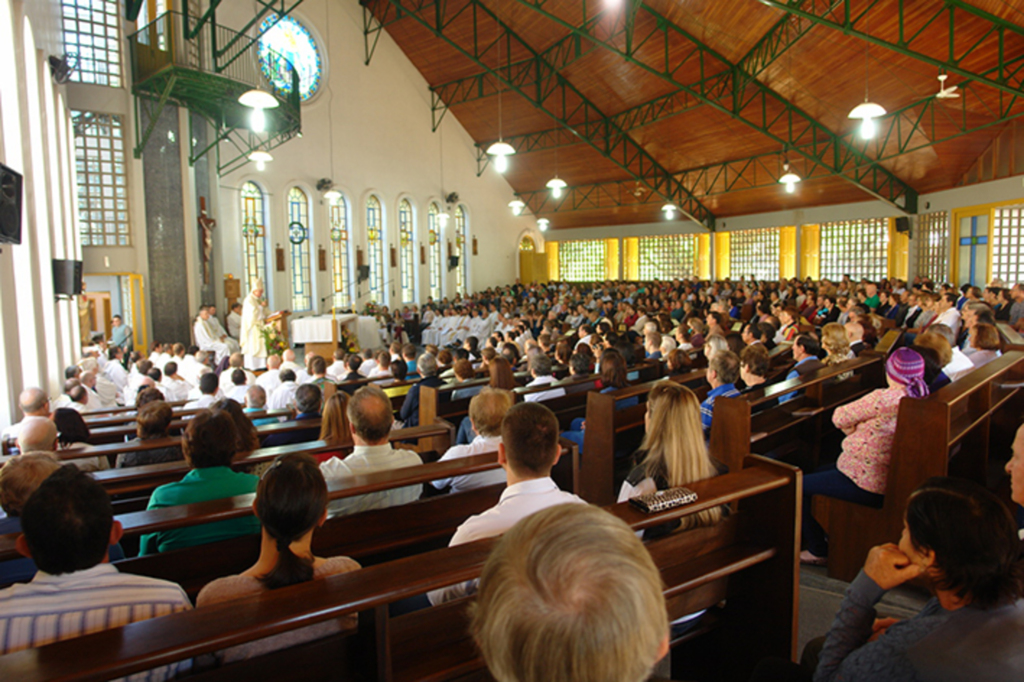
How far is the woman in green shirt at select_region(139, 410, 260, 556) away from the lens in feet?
8.02

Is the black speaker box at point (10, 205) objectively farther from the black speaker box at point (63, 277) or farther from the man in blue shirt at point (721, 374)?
the man in blue shirt at point (721, 374)

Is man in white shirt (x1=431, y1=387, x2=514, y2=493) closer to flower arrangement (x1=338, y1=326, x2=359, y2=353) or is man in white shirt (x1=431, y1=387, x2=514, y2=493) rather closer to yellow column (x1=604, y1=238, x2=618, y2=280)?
flower arrangement (x1=338, y1=326, x2=359, y2=353)

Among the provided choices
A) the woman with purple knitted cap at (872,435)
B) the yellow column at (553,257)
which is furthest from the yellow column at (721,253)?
the woman with purple knitted cap at (872,435)

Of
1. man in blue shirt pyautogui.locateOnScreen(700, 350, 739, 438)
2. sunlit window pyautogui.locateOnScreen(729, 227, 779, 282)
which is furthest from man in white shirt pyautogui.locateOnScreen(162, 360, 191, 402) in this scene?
sunlit window pyautogui.locateOnScreen(729, 227, 779, 282)

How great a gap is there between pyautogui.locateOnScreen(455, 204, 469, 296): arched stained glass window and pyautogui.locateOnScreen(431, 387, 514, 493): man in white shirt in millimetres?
17822

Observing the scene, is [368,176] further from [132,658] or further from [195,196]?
[132,658]

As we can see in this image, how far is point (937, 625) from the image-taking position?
1.34m

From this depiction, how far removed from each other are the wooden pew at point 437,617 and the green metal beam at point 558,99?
13.6 m

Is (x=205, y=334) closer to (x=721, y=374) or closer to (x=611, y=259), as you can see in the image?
(x=721, y=374)

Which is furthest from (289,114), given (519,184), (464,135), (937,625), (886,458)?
(937,625)

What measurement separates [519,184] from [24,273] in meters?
16.6

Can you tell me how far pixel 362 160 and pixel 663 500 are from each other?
17224 millimetres

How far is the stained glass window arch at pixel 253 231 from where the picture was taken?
1492cm

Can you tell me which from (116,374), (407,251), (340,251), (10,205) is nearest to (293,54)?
(340,251)
